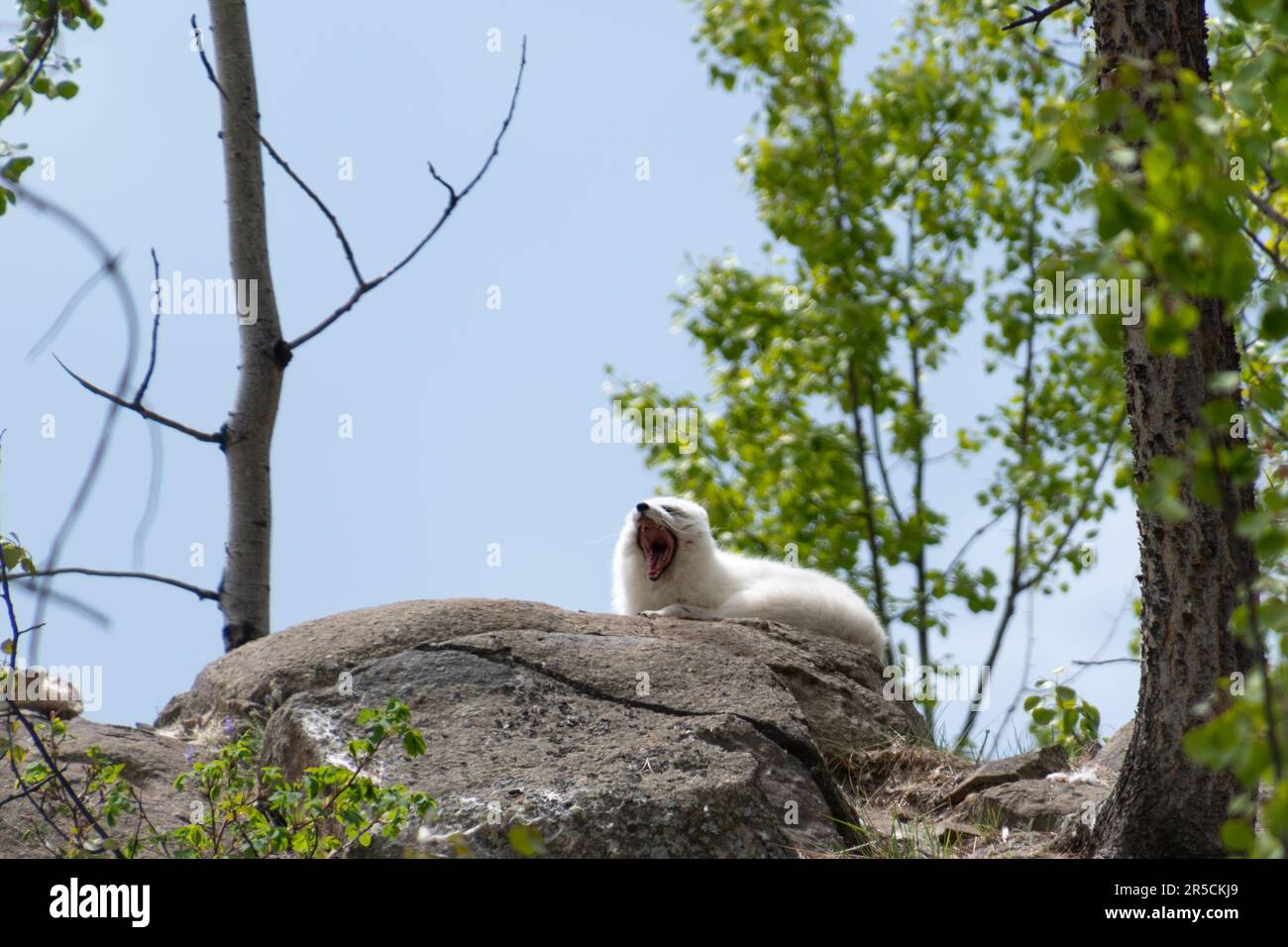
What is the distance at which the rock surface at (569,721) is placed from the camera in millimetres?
4551

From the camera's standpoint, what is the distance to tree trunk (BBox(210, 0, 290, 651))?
24.0 ft

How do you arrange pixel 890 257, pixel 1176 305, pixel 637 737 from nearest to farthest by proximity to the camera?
pixel 1176 305, pixel 637 737, pixel 890 257

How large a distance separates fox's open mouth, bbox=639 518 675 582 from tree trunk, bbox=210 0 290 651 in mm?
2198

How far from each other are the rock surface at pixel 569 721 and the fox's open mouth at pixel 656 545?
1.06 meters

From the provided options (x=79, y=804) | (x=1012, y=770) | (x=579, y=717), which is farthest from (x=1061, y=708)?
(x=79, y=804)

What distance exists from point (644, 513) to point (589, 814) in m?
3.63

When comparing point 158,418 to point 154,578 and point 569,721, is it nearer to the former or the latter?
point 154,578

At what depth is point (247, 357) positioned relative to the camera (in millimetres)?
7586

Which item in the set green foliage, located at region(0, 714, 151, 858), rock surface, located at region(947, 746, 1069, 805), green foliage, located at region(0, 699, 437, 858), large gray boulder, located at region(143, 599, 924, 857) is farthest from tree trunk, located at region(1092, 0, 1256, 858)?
green foliage, located at region(0, 714, 151, 858)

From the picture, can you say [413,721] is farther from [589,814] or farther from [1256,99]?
[1256,99]

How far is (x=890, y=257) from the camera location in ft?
47.8

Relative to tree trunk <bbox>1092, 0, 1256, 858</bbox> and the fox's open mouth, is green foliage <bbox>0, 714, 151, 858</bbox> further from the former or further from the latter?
the fox's open mouth

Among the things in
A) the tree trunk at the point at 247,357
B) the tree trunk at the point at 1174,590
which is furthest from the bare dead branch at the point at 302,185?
the tree trunk at the point at 1174,590

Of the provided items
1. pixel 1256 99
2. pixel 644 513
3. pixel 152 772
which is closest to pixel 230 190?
pixel 644 513
